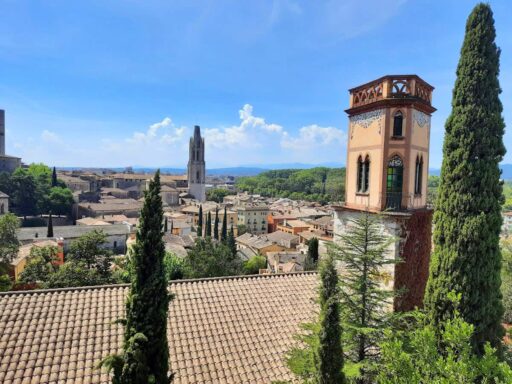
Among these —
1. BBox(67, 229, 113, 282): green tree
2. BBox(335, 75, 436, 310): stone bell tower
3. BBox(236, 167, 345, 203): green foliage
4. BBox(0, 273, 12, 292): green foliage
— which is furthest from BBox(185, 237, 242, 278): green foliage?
BBox(236, 167, 345, 203): green foliage

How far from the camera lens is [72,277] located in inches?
816

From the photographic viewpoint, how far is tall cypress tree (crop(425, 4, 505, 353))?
8414mm

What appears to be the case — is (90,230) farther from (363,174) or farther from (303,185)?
(303,185)

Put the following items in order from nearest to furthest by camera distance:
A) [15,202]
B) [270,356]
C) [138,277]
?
[138,277] < [270,356] < [15,202]

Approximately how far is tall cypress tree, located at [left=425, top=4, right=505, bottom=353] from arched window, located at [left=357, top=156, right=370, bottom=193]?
288 cm

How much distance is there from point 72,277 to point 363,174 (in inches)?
738

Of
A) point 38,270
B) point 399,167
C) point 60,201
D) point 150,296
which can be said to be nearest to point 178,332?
point 150,296

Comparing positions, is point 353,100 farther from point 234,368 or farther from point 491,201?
point 234,368

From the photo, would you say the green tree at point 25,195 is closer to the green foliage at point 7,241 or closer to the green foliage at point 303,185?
the green foliage at point 7,241

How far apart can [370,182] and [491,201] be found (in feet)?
11.6

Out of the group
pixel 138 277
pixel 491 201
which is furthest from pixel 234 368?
pixel 491 201

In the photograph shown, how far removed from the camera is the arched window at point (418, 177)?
11180 millimetres

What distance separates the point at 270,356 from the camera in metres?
9.09

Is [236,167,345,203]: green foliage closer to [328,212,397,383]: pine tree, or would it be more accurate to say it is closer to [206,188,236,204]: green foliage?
[206,188,236,204]: green foliage
